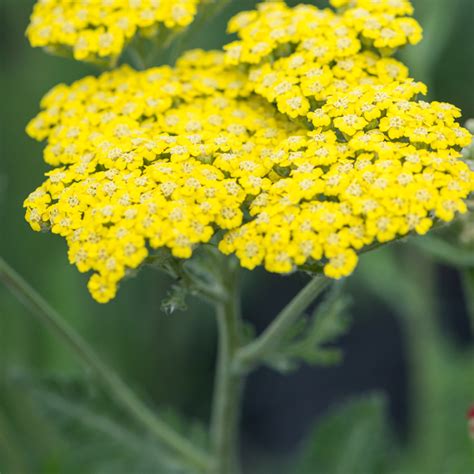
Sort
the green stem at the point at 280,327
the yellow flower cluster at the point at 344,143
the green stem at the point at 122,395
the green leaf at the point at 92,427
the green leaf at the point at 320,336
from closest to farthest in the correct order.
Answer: the yellow flower cluster at the point at 344,143 < the green stem at the point at 280,327 < the green stem at the point at 122,395 < the green leaf at the point at 320,336 < the green leaf at the point at 92,427

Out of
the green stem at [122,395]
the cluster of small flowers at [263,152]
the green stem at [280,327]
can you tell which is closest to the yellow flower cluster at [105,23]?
the cluster of small flowers at [263,152]

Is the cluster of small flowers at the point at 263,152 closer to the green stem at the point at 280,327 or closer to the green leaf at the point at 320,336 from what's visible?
the green stem at the point at 280,327

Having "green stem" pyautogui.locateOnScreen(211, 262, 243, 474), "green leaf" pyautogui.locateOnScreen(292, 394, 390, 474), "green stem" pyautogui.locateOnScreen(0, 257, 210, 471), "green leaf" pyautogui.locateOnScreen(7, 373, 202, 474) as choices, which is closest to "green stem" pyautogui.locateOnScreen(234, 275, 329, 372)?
"green stem" pyautogui.locateOnScreen(211, 262, 243, 474)

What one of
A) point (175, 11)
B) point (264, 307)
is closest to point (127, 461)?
point (175, 11)

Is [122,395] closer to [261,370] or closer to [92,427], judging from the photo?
[92,427]

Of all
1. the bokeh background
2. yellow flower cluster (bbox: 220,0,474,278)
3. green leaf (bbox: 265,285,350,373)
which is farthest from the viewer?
the bokeh background

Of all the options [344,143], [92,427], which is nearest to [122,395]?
[92,427]

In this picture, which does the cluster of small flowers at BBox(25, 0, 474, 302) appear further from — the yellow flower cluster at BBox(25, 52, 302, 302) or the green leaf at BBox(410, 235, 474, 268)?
the green leaf at BBox(410, 235, 474, 268)

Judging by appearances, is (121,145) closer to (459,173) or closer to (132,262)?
(132,262)
